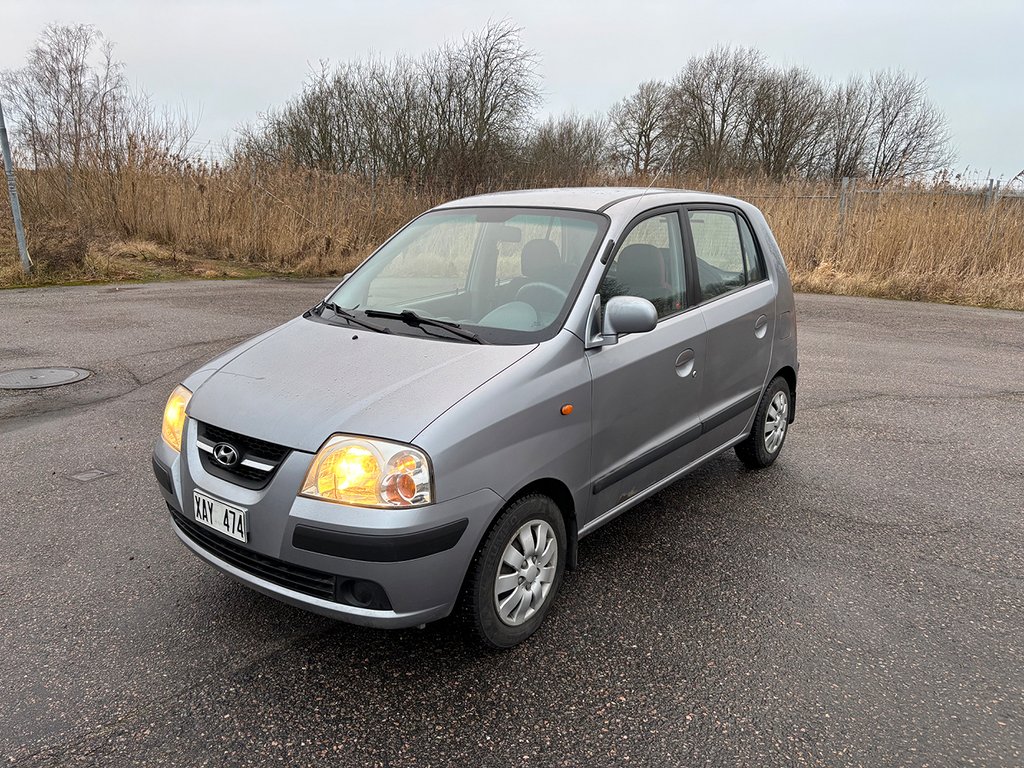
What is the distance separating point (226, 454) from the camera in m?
2.57

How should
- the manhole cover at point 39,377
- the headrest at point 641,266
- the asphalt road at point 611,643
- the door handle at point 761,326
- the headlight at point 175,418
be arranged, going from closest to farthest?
the asphalt road at point 611,643 → the headlight at point 175,418 → the headrest at point 641,266 → the door handle at point 761,326 → the manhole cover at point 39,377

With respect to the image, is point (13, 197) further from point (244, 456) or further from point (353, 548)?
point (353, 548)

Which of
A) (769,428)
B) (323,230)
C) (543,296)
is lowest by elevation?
(769,428)

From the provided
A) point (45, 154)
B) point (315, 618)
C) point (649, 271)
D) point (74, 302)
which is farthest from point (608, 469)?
point (45, 154)

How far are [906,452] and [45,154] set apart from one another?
17351mm

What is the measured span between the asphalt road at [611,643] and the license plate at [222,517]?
53cm

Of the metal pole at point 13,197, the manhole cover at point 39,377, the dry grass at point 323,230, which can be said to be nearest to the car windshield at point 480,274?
the manhole cover at point 39,377

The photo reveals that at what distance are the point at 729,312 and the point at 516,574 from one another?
2.06 metres

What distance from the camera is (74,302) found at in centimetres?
1095

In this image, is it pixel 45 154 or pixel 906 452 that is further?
pixel 45 154

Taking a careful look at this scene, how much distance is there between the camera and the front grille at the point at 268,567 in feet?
7.96

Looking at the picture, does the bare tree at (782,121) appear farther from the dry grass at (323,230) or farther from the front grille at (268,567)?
the front grille at (268,567)

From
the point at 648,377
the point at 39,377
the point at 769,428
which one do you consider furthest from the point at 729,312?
the point at 39,377

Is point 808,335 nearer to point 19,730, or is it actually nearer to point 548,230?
point 548,230
